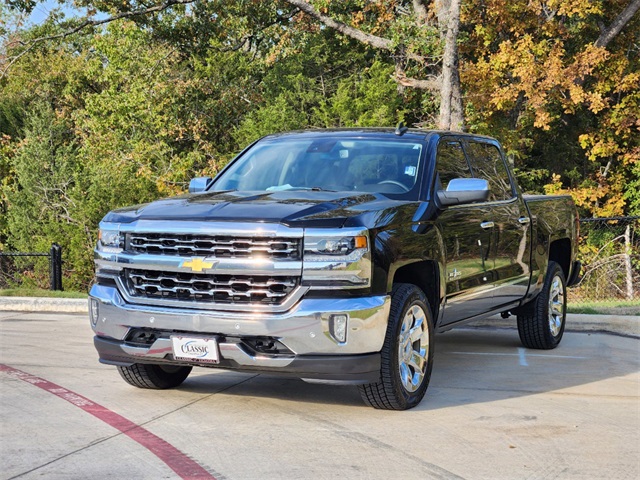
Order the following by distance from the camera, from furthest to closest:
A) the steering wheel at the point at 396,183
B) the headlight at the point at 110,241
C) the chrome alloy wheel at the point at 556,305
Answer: the chrome alloy wheel at the point at 556,305 → the steering wheel at the point at 396,183 → the headlight at the point at 110,241

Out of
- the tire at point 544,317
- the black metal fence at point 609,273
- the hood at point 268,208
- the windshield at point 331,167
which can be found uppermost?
the windshield at point 331,167

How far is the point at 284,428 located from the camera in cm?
654

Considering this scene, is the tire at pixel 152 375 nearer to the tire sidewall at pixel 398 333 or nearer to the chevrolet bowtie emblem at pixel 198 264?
the chevrolet bowtie emblem at pixel 198 264

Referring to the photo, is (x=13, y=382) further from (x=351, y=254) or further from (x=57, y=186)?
(x=57, y=186)

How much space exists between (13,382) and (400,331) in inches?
128

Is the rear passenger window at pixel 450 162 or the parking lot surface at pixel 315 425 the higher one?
the rear passenger window at pixel 450 162

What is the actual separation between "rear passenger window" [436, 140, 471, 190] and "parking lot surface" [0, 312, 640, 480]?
1.70 m

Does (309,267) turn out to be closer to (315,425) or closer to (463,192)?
(315,425)

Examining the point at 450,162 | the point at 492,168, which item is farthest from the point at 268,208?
the point at 492,168

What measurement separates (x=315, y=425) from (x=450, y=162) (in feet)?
9.35

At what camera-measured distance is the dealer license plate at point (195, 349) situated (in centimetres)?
659

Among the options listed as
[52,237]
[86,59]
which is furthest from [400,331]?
[86,59]

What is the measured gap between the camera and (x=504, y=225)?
9.09m

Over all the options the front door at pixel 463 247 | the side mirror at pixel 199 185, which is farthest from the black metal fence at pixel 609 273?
the side mirror at pixel 199 185
